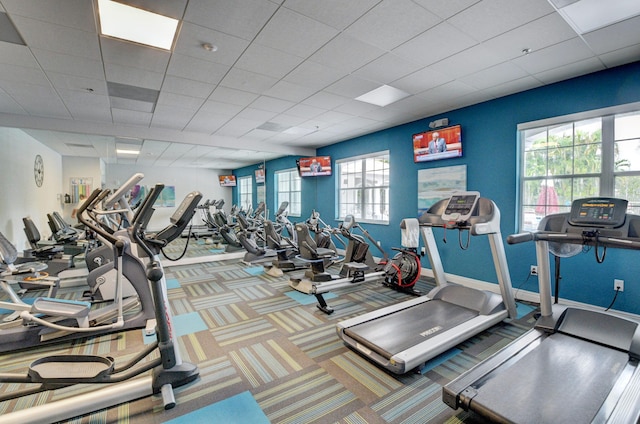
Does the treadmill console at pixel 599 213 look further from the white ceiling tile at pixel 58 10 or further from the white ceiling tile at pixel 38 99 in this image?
the white ceiling tile at pixel 38 99

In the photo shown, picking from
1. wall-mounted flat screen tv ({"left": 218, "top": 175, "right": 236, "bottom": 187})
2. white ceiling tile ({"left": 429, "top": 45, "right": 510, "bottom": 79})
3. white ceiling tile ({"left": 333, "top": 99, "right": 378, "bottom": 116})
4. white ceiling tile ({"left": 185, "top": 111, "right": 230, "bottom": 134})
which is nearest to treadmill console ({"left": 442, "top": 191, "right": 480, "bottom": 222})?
white ceiling tile ({"left": 429, "top": 45, "right": 510, "bottom": 79})

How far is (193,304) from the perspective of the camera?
3896 millimetres

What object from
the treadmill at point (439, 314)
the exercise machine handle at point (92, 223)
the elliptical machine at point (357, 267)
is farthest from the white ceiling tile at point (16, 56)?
the treadmill at point (439, 314)

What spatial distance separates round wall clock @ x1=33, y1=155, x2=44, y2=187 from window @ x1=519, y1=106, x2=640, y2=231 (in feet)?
30.0

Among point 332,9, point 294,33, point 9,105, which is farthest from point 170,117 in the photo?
point 332,9

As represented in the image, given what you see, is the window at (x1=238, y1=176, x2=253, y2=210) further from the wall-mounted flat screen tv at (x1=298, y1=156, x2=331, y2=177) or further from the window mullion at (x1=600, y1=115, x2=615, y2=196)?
the window mullion at (x1=600, y1=115, x2=615, y2=196)

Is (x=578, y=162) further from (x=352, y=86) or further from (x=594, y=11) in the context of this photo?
(x=352, y=86)

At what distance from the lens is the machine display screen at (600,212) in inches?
89.5

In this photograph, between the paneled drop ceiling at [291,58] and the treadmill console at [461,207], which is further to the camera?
the treadmill console at [461,207]

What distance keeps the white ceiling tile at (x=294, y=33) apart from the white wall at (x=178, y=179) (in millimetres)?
3418

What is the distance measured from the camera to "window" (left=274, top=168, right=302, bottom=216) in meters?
8.37

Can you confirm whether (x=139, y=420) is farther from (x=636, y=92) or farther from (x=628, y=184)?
(x=636, y=92)

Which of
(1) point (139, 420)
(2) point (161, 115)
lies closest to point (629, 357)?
(1) point (139, 420)

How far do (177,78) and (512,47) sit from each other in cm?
367
